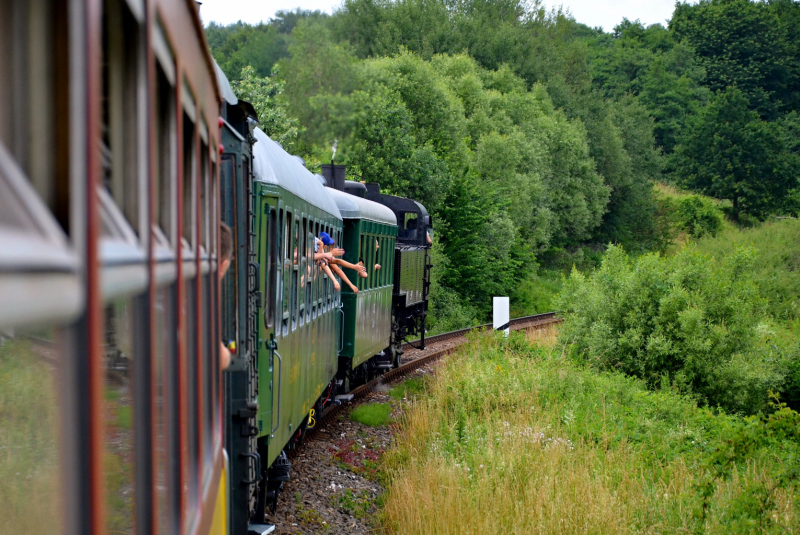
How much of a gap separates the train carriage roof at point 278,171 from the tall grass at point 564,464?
9.52ft

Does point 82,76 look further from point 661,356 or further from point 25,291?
point 661,356

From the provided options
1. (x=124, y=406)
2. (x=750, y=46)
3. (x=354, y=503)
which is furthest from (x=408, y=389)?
(x=750, y=46)

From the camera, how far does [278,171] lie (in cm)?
625

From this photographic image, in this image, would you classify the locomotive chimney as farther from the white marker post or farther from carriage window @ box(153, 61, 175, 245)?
carriage window @ box(153, 61, 175, 245)

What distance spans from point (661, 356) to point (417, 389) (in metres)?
4.37

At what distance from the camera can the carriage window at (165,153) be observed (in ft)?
5.32

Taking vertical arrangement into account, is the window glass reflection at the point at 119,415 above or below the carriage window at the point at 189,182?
below

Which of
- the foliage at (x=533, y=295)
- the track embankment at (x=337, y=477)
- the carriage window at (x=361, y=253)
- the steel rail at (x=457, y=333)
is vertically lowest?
the foliage at (x=533, y=295)

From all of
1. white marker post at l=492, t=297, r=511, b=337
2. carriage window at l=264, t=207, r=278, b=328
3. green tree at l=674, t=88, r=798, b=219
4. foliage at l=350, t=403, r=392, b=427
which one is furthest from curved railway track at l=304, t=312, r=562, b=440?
green tree at l=674, t=88, r=798, b=219

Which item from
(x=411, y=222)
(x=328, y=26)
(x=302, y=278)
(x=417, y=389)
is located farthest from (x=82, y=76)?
(x=328, y=26)

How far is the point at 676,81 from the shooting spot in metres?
75.8

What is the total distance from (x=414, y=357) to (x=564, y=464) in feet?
37.6

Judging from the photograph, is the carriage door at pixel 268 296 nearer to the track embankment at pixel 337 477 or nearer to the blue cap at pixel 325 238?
the track embankment at pixel 337 477

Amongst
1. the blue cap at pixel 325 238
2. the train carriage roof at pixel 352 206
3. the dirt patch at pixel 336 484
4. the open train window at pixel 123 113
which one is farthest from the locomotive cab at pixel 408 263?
the open train window at pixel 123 113
